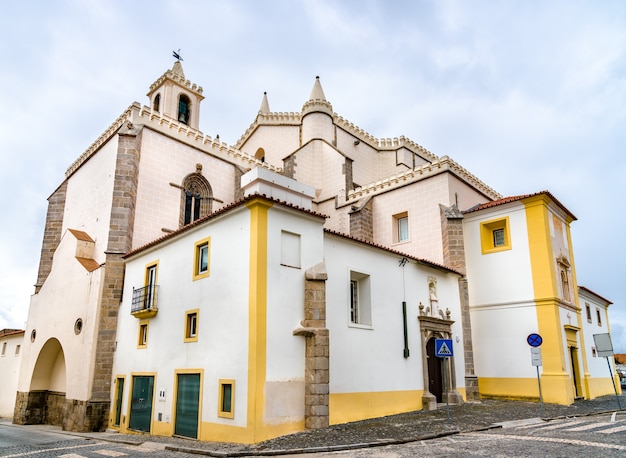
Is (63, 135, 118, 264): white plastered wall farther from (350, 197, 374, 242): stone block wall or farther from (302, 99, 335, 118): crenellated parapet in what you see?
(302, 99, 335, 118): crenellated parapet

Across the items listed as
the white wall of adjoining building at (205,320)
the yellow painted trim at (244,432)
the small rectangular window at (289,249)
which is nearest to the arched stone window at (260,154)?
the white wall of adjoining building at (205,320)

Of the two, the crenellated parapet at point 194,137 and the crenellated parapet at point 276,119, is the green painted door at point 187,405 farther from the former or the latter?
the crenellated parapet at point 276,119

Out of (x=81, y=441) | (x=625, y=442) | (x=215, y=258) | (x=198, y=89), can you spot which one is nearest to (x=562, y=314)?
(x=625, y=442)

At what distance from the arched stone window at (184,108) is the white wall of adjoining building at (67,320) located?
9.70 metres

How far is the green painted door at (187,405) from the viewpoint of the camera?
13289 millimetres

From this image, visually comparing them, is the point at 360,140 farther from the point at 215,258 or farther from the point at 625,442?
the point at 625,442

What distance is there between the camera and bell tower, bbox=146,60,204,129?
90.3 ft

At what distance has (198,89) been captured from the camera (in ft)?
94.2

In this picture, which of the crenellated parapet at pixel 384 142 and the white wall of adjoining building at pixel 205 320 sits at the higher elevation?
the crenellated parapet at pixel 384 142

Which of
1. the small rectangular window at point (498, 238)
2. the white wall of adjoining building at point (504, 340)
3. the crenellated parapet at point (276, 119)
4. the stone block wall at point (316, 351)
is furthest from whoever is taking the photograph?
the crenellated parapet at point (276, 119)

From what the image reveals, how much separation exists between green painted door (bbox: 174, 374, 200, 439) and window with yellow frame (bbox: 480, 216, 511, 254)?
14.1m

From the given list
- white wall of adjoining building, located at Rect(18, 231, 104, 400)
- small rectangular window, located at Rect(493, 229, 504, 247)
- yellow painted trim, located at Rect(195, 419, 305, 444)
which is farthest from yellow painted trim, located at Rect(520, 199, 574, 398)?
white wall of adjoining building, located at Rect(18, 231, 104, 400)

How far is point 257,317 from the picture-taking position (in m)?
12.2

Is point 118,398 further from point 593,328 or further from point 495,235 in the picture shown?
point 593,328
